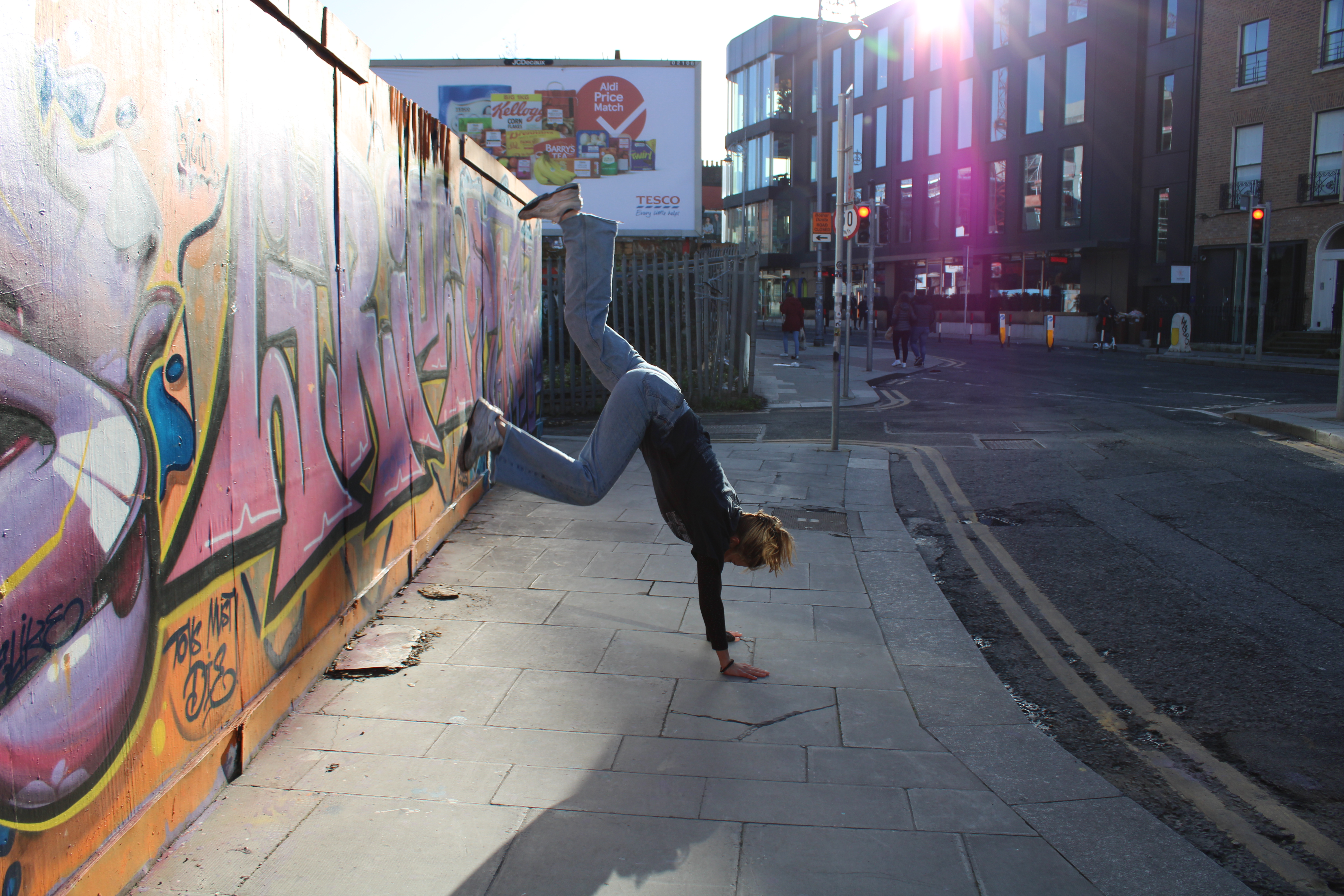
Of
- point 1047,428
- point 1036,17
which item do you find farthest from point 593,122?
point 1036,17

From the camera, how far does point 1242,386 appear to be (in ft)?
58.7

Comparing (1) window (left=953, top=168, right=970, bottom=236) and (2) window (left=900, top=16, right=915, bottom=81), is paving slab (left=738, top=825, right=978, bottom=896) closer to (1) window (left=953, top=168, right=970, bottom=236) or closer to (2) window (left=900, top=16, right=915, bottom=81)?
(1) window (left=953, top=168, right=970, bottom=236)

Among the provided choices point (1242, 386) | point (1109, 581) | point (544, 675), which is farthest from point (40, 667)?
point (1242, 386)

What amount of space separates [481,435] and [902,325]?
2001 cm

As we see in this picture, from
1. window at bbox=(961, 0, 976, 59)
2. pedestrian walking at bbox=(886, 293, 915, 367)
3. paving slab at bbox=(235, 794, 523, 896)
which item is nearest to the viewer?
paving slab at bbox=(235, 794, 523, 896)

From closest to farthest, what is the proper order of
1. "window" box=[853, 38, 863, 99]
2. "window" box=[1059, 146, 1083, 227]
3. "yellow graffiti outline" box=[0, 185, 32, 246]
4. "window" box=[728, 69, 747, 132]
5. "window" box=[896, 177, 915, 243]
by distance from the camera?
"yellow graffiti outline" box=[0, 185, 32, 246] < "window" box=[1059, 146, 1083, 227] < "window" box=[896, 177, 915, 243] < "window" box=[853, 38, 863, 99] < "window" box=[728, 69, 747, 132]

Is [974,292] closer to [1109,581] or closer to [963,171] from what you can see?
[963,171]

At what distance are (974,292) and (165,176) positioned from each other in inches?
1734

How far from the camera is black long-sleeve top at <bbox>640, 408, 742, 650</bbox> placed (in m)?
4.00

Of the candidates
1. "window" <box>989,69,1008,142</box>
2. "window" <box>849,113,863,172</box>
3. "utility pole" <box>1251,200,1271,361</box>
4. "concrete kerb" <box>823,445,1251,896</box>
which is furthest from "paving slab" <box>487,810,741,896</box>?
"window" <box>849,113,863,172</box>

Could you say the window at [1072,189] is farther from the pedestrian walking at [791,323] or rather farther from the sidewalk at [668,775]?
the sidewalk at [668,775]

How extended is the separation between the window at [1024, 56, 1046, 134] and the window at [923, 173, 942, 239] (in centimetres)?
606

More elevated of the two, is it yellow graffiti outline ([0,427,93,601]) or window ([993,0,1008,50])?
window ([993,0,1008,50])

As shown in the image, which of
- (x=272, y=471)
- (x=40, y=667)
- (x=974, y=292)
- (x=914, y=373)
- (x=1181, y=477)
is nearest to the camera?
(x=40, y=667)
